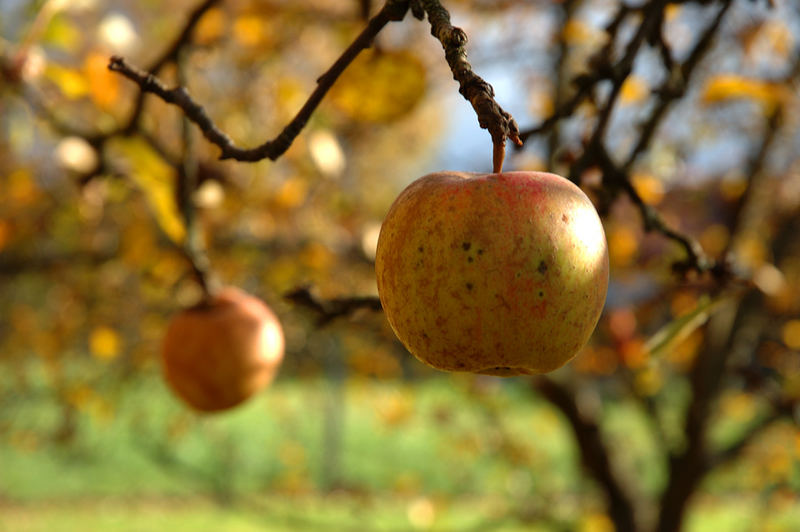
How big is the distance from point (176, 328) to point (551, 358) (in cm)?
103

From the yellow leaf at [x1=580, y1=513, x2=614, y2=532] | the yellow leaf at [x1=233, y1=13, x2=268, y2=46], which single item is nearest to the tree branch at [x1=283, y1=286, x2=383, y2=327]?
the yellow leaf at [x1=233, y1=13, x2=268, y2=46]

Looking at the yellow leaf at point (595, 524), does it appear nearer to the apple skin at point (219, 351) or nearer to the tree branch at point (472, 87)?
the apple skin at point (219, 351)

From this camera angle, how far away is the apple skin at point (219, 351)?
1506 mm

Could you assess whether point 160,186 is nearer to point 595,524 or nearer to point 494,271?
point 494,271

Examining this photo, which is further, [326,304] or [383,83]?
[383,83]

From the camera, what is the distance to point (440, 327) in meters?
0.68

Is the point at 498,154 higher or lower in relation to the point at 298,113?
lower

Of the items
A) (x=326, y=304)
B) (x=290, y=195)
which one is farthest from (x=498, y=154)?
(x=290, y=195)

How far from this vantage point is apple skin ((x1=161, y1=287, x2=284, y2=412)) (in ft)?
4.94

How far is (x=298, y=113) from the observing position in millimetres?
708

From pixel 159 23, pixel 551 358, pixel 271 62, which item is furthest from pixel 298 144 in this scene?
pixel 551 358

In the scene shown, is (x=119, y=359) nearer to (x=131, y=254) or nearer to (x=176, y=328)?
(x=131, y=254)

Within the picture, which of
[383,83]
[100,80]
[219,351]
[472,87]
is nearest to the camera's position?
[472,87]

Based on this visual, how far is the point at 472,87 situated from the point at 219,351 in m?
1.06
